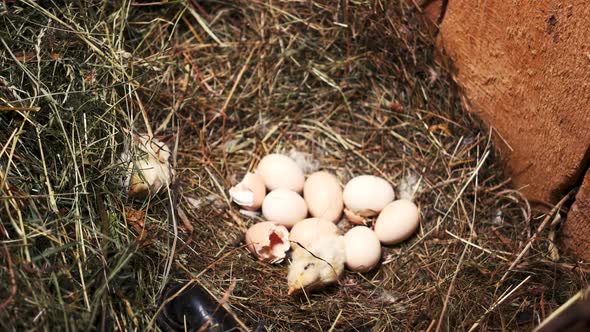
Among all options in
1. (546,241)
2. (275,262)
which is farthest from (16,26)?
(546,241)

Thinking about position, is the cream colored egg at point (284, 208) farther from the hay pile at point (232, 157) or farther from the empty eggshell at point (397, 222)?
the empty eggshell at point (397, 222)

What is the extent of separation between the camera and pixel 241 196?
1.82 metres

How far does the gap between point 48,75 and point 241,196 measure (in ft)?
1.87

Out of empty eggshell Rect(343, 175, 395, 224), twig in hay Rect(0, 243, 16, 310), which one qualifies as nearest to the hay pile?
twig in hay Rect(0, 243, 16, 310)

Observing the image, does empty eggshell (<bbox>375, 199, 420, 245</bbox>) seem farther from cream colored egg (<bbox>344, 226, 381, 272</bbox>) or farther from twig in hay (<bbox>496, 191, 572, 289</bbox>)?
twig in hay (<bbox>496, 191, 572, 289</bbox>)

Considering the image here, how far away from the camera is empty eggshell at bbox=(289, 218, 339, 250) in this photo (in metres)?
1.72

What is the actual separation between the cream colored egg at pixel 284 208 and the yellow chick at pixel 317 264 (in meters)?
0.11

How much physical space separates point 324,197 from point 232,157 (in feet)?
1.08

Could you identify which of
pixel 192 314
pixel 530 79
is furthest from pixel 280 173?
pixel 530 79

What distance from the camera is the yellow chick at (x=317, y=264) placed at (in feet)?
5.29

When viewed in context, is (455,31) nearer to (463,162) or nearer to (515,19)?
(515,19)

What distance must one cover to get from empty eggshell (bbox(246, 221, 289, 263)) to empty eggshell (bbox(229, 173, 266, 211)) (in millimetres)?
102

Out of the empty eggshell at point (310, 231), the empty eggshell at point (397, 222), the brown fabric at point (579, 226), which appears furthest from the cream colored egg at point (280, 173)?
the brown fabric at point (579, 226)

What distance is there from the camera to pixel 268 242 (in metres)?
1.69
